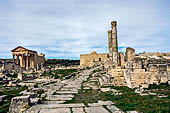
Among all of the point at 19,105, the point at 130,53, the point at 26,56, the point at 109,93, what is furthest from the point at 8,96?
the point at 26,56

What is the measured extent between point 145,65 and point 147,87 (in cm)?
296

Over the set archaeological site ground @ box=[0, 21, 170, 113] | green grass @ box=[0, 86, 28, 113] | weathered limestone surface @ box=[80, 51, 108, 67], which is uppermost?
weathered limestone surface @ box=[80, 51, 108, 67]

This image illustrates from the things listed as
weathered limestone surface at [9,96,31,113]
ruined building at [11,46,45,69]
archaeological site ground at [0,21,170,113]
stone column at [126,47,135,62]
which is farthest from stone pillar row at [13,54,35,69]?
weathered limestone surface at [9,96,31,113]

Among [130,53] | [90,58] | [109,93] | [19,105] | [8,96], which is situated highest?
[130,53]

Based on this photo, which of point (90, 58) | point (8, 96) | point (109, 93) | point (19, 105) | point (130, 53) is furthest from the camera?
point (90, 58)

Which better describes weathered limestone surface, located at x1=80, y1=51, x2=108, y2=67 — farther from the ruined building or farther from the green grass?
the green grass

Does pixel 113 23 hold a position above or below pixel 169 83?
above

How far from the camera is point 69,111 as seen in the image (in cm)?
617

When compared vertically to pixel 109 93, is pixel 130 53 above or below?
above

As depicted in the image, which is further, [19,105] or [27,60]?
[27,60]

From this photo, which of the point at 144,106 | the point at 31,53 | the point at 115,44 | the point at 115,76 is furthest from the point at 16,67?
the point at 144,106

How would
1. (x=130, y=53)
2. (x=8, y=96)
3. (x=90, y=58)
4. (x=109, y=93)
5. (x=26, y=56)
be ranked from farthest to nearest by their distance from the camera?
(x=90, y=58) < (x=26, y=56) < (x=130, y=53) < (x=8, y=96) < (x=109, y=93)

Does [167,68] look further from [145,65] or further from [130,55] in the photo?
[130,55]

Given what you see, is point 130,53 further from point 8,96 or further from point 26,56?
point 26,56
